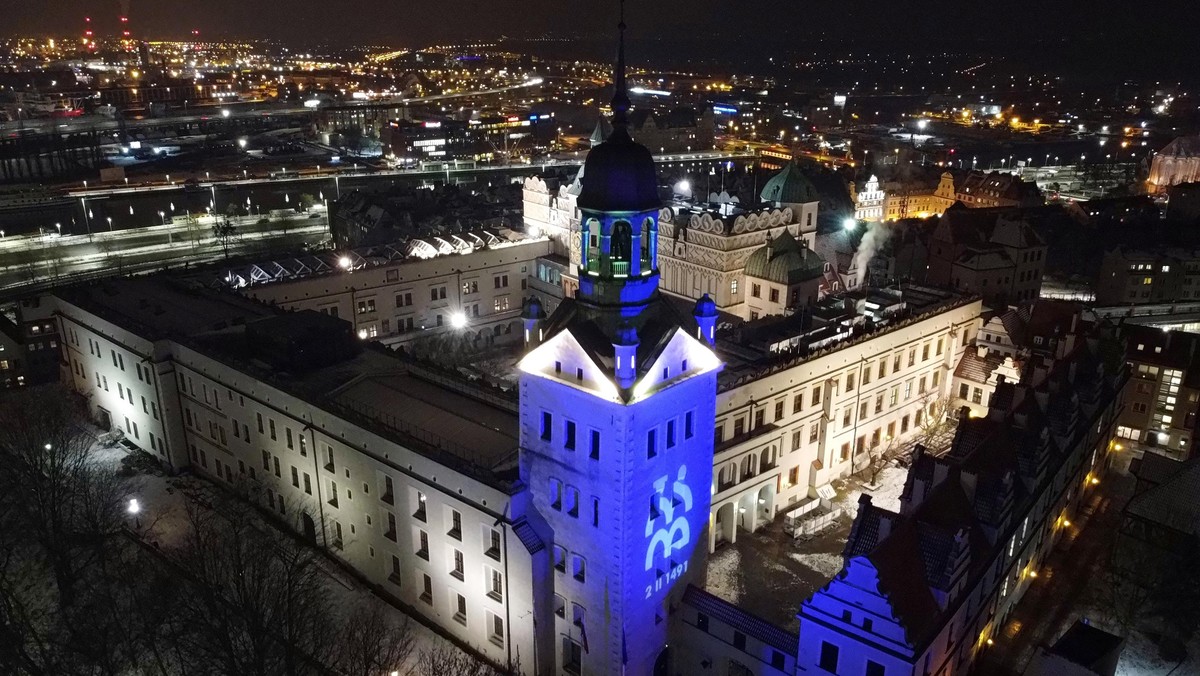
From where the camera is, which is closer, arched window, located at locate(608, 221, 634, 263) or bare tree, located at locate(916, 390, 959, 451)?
arched window, located at locate(608, 221, 634, 263)

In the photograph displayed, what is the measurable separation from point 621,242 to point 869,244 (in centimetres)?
6471

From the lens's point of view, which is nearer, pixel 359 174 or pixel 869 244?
pixel 869 244

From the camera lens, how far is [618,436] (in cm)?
3173

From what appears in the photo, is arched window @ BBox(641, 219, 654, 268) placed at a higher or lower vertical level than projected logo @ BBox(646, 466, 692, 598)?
higher

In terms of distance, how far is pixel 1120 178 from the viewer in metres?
173

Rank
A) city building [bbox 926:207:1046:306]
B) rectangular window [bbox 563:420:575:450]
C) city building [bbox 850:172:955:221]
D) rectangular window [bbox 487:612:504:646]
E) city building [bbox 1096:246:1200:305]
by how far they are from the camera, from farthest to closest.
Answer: city building [bbox 850:172:955:221] < city building [bbox 1096:246:1200:305] < city building [bbox 926:207:1046:306] < rectangular window [bbox 487:612:504:646] < rectangular window [bbox 563:420:575:450]

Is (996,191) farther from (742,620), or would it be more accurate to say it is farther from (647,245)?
(647,245)

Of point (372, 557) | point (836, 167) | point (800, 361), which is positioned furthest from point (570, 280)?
point (836, 167)

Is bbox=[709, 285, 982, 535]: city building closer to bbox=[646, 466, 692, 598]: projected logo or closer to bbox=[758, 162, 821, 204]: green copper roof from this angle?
bbox=[646, 466, 692, 598]: projected logo

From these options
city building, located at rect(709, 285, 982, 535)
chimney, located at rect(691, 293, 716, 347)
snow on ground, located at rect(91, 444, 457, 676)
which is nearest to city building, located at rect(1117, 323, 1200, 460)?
city building, located at rect(709, 285, 982, 535)

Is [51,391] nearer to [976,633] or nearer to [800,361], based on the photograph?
[800,361]

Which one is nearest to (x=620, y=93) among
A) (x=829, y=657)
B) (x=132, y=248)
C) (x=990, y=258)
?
(x=829, y=657)

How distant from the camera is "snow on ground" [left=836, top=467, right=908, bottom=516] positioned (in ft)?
178

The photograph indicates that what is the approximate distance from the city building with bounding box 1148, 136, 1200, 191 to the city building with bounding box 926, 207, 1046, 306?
273 ft
